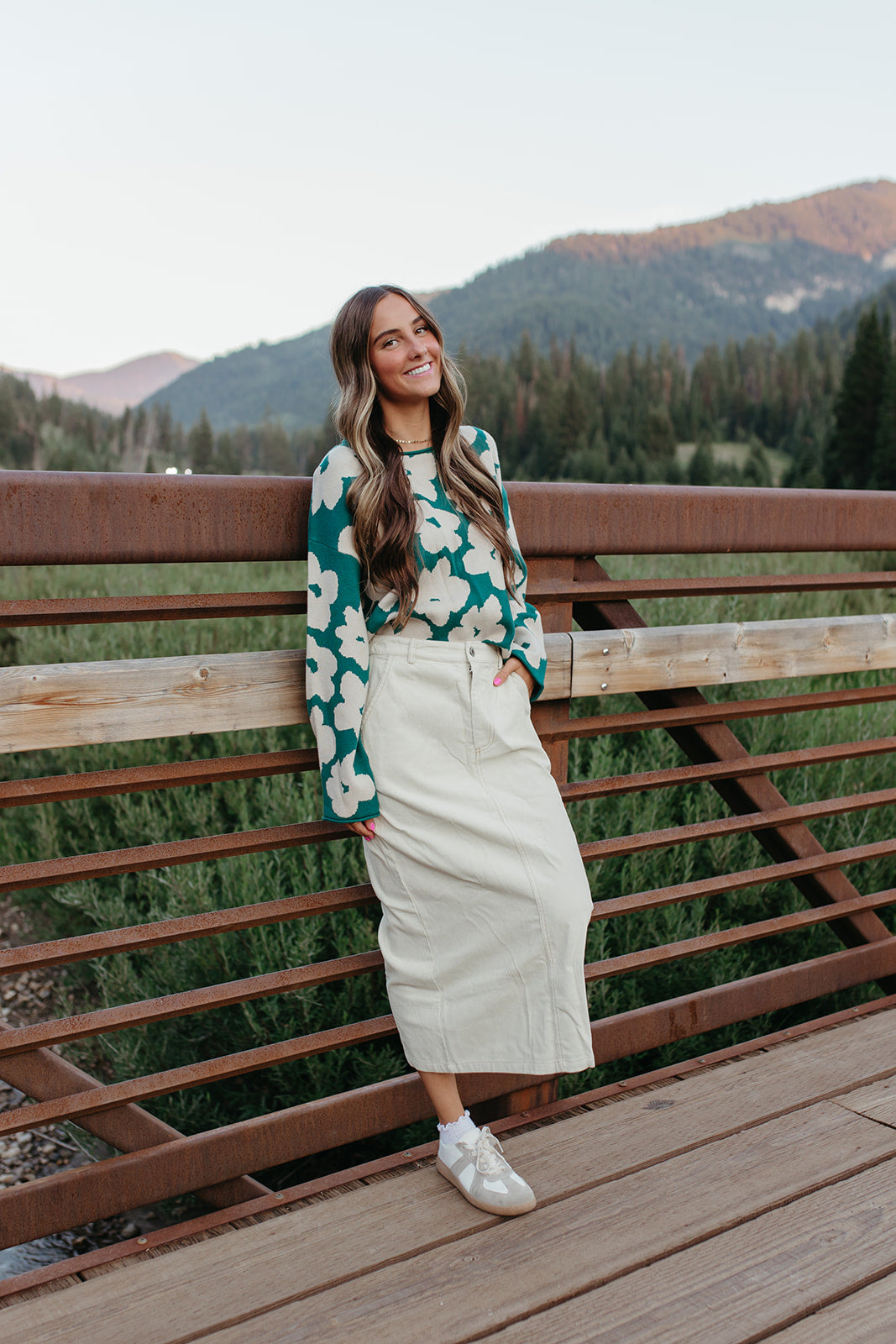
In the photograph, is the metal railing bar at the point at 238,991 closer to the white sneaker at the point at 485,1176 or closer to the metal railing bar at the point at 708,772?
the metal railing bar at the point at 708,772

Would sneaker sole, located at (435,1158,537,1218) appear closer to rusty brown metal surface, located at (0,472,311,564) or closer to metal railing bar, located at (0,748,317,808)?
metal railing bar, located at (0,748,317,808)

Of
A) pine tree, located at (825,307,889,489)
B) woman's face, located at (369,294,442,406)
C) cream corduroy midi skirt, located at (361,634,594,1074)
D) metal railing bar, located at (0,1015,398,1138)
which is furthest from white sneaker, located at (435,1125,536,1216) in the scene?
pine tree, located at (825,307,889,489)

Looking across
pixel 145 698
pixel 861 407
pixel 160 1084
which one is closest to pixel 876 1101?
pixel 160 1084

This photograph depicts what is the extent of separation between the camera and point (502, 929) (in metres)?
1.68

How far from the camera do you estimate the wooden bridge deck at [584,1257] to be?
1363mm

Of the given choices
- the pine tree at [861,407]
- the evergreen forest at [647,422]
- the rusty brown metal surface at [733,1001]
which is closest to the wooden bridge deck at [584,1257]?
the rusty brown metal surface at [733,1001]

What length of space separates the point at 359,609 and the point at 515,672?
0.32 m

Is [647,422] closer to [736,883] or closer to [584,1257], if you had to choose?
[736,883]

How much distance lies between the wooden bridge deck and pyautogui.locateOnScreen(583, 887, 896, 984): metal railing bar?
0.96 feet

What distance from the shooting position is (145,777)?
5.07 ft

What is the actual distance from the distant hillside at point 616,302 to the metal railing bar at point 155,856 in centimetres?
11665

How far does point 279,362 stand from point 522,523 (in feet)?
521

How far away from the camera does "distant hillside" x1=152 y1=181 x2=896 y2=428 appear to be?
13425 cm

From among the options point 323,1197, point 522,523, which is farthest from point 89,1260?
point 522,523
